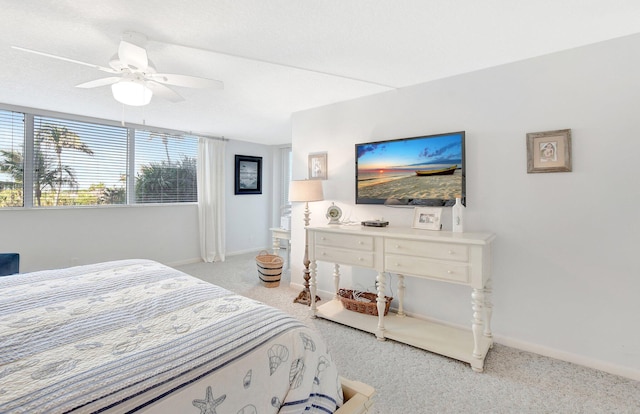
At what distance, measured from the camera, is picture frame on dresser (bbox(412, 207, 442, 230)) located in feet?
8.36

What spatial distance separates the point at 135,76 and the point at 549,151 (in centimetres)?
286

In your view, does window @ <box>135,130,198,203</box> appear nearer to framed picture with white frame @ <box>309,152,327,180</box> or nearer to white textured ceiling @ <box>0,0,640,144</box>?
white textured ceiling @ <box>0,0,640,144</box>

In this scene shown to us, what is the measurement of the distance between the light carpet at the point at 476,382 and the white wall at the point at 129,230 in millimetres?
3326

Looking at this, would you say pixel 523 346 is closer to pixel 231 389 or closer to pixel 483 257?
pixel 483 257

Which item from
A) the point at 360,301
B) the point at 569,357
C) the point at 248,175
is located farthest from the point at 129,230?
the point at 569,357

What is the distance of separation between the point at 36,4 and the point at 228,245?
4278 mm

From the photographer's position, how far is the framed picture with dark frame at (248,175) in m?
5.61

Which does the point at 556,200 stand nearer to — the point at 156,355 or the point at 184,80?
the point at 156,355

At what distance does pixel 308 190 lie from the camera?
3.17 meters

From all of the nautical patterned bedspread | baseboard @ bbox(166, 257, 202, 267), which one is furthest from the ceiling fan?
baseboard @ bbox(166, 257, 202, 267)

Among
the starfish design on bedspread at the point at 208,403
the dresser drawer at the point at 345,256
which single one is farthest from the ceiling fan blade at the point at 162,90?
the starfish design on bedspread at the point at 208,403

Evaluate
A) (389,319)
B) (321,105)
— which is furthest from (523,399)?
(321,105)

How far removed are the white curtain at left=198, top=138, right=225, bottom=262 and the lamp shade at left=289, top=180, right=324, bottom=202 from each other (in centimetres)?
244

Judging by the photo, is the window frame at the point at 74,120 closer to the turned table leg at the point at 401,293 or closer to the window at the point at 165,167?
the window at the point at 165,167
